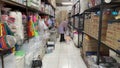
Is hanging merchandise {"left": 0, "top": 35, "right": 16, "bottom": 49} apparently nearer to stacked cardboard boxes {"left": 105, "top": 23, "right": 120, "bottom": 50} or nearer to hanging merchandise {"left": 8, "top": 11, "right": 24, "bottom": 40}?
hanging merchandise {"left": 8, "top": 11, "right": 24, "bottom": 40}

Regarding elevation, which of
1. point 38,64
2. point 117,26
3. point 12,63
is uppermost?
point 117,26

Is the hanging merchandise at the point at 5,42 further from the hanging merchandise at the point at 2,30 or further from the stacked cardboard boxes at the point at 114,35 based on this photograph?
the stacked cardboard boxes at the point at 114,35

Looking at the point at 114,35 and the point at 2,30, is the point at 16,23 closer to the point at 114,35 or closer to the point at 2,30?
the point at 2,30

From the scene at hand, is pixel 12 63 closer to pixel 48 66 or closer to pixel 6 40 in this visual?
pixel 6 40

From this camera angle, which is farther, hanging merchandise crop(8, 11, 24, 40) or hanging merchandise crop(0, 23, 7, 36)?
hanging merchandise crop(8, 11, 24, 40)

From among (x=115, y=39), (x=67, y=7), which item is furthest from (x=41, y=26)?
(x=67, y=7)

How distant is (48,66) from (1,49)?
1989 mm

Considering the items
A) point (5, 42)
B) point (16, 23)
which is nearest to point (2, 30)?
point (5, 42)

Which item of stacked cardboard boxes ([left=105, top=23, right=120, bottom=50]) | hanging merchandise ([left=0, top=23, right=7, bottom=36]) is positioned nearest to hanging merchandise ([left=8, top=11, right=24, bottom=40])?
hanging merchandise ([left=0, top=23, right=7, bottom=36])

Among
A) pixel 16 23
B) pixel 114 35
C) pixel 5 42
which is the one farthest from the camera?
pixel 16 23

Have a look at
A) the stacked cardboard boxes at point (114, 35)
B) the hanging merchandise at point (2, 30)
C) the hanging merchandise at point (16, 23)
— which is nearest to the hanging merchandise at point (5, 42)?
the hanging merchandise at point (2, 30)

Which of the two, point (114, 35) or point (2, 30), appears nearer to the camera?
point (2, 30)

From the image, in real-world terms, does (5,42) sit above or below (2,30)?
below

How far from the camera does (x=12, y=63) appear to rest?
5.56 ft
